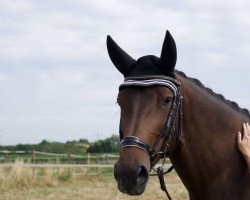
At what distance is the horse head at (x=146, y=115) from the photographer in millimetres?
3369

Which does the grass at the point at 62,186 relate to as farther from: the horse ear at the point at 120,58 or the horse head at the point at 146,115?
the horse head at the point at 146,115

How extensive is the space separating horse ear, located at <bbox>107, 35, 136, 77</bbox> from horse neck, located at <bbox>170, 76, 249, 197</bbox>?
419mm

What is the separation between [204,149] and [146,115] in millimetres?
704

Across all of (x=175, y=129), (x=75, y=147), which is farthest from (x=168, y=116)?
(x=75, y=147)

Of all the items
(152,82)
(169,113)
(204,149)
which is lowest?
(204,149)

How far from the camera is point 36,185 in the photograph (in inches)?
665

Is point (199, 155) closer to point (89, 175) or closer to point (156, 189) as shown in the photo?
point (156, 189)

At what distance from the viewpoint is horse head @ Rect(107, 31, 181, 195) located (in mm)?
3369

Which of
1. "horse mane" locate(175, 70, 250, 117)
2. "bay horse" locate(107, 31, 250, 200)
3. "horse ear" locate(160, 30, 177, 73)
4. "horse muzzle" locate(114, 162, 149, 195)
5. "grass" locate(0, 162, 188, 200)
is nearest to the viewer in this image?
"horse muzzle" locate(114, 162, 149, 195)

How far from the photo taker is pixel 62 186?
17078 millimetres

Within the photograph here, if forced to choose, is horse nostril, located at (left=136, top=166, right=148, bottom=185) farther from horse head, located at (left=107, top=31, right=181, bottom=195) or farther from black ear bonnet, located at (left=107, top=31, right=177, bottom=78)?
black ear bonnet, located at (left=107, top=31, right=177, bottom=78)

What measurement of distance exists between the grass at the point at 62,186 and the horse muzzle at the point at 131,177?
989 cm

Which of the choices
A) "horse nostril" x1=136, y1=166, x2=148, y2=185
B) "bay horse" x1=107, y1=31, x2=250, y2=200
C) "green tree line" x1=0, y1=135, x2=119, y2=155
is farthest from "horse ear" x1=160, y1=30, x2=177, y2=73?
"green tree line" x1=0, y1=135, x2=119, y2=155

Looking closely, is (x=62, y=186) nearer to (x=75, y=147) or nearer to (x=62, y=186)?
(x=62, y=186)
